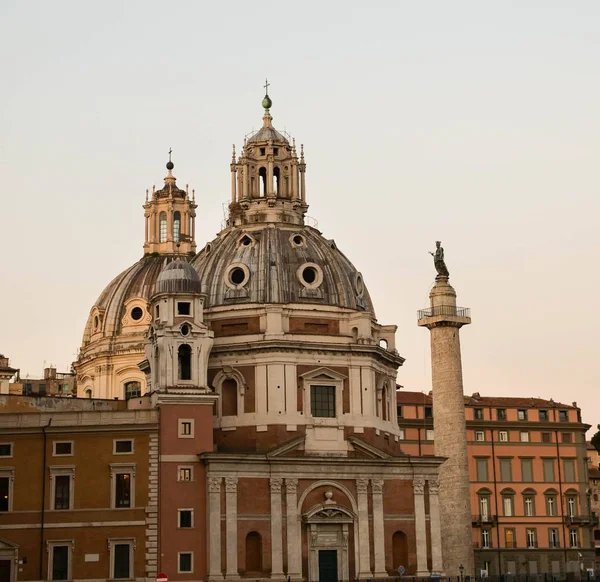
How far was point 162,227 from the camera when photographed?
102 meters

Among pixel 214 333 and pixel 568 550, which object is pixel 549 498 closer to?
pixel 568 550

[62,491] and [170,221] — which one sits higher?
[170,221]

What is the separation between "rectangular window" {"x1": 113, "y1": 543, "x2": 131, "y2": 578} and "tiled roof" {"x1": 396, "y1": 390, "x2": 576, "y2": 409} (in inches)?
1459

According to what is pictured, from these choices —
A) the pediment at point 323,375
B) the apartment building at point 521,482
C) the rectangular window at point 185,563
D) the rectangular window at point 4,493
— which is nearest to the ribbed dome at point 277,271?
the pediment at point 323,375

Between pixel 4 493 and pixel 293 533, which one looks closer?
pixel 4 493

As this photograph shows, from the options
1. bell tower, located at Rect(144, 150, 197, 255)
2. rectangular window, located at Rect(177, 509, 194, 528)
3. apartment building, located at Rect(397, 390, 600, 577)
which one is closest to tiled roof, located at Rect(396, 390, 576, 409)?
apartment building, located at Rect(397, 390, 600, 577)

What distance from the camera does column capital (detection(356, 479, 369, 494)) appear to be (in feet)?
241

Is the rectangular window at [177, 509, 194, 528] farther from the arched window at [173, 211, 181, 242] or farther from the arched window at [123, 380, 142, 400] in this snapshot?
the arched window at [173, 211, 181, 242]

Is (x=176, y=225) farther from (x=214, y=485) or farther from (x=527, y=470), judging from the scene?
(x=214, y=485)

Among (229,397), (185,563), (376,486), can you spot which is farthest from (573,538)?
(185,563)

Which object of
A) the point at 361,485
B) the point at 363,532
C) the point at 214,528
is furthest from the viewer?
the point at 361,485

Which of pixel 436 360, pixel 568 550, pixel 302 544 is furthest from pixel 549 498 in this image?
pixel 302 544

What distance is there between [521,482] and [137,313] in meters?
31.2

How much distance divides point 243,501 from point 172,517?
13.4ft
